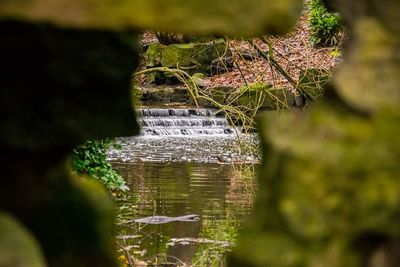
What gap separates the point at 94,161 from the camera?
10.2 meters

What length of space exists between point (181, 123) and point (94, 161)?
1042cm

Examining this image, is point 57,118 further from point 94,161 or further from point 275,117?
point 94,161

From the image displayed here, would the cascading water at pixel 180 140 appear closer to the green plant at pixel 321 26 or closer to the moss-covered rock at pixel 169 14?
the green plant at pixel 321 26

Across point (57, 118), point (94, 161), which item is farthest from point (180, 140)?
point (57, 118)

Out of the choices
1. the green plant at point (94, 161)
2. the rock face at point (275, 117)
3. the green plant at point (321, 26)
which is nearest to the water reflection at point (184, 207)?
the green plant at point (94, 161)

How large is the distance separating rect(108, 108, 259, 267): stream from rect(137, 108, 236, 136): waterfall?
0.09m

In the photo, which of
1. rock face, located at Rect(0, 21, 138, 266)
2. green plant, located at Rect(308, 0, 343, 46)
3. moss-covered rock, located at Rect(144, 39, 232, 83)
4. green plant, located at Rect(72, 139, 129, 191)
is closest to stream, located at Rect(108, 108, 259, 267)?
green plant, located at Rect(72, 139, 129, 191)

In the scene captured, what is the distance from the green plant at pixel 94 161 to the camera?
9.66 m

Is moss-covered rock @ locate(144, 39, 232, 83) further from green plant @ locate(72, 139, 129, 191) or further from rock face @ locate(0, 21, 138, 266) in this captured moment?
rock face @ locate(0, 21, 138, 266)

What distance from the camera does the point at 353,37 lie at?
301 cm

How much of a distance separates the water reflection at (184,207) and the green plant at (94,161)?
1.32ft

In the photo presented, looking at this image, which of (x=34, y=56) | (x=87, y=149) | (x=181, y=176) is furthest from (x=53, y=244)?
(x=181, y=176)

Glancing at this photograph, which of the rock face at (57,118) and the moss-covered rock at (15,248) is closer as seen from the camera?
the moss-covered rock at (15,248)

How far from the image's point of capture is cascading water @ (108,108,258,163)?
15602 mm
